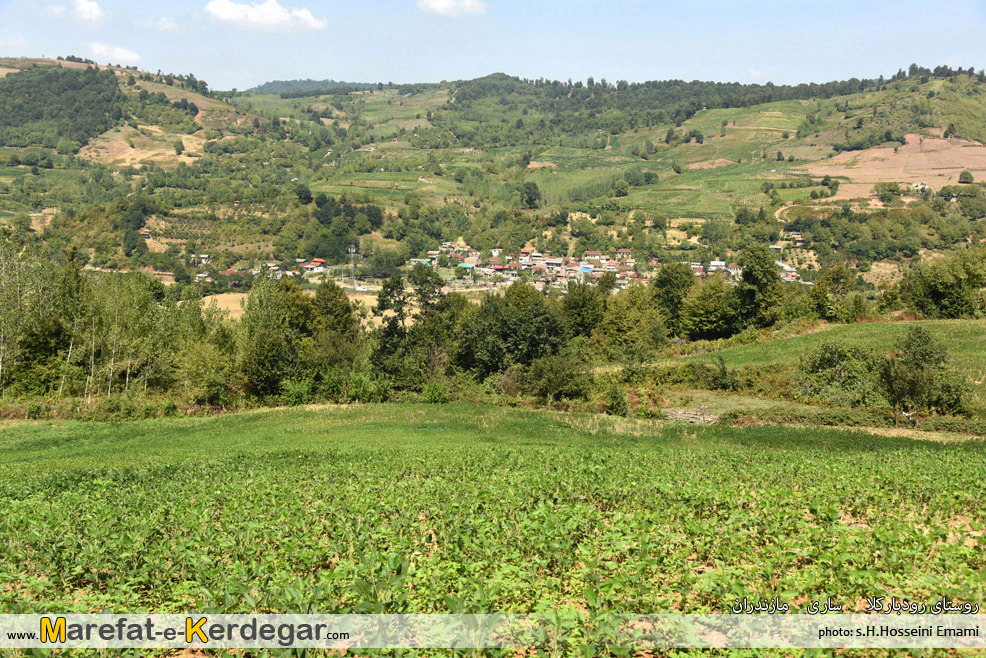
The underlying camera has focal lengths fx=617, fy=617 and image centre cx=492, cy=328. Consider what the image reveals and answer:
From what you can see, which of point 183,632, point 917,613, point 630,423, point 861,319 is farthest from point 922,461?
point 861,319

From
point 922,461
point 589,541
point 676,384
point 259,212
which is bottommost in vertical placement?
point 676,384

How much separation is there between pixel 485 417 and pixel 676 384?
1640 cm

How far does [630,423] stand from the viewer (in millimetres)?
32031

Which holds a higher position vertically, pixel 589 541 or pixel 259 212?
pixel 259 212

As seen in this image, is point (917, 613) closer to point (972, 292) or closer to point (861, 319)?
point (861, 319)

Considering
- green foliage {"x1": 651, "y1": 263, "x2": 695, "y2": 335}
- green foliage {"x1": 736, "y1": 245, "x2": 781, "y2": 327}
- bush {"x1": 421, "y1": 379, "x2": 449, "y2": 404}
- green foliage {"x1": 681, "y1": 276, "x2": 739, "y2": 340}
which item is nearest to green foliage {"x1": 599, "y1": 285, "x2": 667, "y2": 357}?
green foliage {"x1": 681, "y1": 276, "x2": 739, "y2": 340}

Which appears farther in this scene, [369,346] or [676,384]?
[369,346]

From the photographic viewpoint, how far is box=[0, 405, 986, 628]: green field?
8.02 metres

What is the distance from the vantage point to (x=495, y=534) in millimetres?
10008

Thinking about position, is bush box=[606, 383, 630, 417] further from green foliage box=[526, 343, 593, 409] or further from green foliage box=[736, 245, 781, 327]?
green foliage box=[736, 245, 781, 327]

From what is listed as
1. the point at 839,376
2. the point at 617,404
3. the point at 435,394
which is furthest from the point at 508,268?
the point at 617,404

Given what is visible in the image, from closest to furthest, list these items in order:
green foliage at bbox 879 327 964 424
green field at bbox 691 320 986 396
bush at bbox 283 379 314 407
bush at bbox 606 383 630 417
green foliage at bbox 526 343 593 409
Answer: green foliage at bbox 879 327 964 424, bush at bbox 606 383 630 417, green foliage at bbox 526 343 593 409, bush at bbox 283 379 314 407, green field at bbox 691 320 986 396

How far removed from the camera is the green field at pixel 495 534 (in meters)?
8.02

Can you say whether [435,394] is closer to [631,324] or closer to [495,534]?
[495,534]
